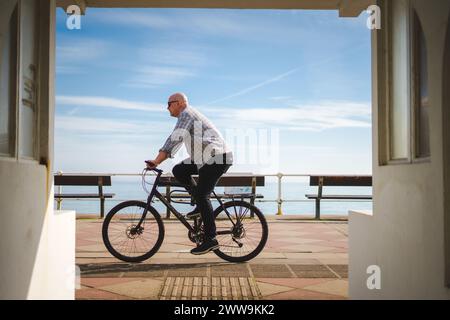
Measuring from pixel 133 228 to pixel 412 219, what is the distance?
12.3 feet

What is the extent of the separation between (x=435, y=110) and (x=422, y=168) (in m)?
0.39

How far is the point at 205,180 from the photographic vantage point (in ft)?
18.9

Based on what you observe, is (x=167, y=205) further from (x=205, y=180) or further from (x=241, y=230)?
(x=241, y=230)

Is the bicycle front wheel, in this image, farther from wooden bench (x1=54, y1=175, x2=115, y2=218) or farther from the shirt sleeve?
wooden bench (x1=54, y1=175, x2=115, y2=218)

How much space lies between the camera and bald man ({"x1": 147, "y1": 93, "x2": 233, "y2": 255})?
18.7ft

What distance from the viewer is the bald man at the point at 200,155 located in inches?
225

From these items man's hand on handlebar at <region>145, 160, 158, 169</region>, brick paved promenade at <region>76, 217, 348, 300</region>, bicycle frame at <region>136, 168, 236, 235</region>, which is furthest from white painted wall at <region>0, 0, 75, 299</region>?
bicycle frame at <region>136, 168, 236, 235</region>

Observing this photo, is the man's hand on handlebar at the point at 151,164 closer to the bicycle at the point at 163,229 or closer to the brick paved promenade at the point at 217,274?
the bicycle at the point at 163,229

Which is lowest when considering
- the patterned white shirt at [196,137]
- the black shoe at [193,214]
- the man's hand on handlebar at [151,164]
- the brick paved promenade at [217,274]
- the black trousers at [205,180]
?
the brick paved promenade at [217,274]

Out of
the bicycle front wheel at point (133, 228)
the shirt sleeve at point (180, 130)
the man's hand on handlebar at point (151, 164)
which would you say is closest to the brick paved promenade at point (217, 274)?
the bicycle front wheel at point (133, 228)

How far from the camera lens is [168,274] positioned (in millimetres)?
5449

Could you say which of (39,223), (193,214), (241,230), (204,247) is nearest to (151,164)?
(193,214)

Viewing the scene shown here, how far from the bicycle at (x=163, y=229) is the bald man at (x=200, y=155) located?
27 centimetres

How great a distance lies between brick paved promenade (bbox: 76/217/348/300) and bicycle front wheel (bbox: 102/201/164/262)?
0.45ft
